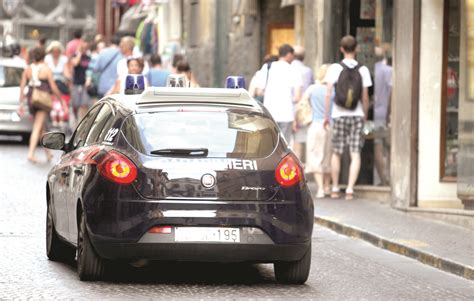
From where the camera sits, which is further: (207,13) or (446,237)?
(207,13)

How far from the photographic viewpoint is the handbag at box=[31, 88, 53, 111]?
996 inches

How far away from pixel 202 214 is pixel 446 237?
466 centimetres

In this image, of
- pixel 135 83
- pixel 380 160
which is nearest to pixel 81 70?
pixel 380 160

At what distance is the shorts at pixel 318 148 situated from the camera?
64.5ft

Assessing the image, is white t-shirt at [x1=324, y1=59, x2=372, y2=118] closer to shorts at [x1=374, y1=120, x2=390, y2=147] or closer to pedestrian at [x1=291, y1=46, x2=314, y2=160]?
shorts at [x1=374, y1=120, x2=390, y2=147]

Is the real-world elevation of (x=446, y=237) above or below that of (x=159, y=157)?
below

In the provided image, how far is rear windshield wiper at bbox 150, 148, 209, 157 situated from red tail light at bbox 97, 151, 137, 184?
0.20 metres

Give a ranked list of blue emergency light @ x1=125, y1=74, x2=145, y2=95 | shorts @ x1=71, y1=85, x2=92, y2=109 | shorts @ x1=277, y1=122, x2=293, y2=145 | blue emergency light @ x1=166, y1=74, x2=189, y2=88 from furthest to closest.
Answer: shorts @ x1=71, y1=85, x2=92, y2=109 < shorts @ x1=277, y1=122, x2=293, y2=145 < blue emergency light @ x1=166, y1=74, x2=189, y2=88 < blue emergency light @ x1=125, y1=74, x2=145, y2=95

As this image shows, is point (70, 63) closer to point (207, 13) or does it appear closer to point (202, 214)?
point (207, 13)

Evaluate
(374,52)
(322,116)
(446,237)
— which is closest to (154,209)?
(446,237)

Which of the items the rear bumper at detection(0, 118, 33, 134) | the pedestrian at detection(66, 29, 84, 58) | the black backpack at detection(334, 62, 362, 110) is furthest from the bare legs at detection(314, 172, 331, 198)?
the pedestrian at detection(66, 29, 84, 58)

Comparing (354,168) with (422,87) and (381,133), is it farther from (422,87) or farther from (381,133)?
(422,87)

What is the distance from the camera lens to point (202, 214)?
10.8 m

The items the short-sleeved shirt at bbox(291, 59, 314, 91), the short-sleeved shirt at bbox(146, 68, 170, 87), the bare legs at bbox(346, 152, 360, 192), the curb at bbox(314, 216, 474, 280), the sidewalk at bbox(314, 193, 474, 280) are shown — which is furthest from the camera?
the short-sleeved shirt at bbox(146, 68, 170, 87)
